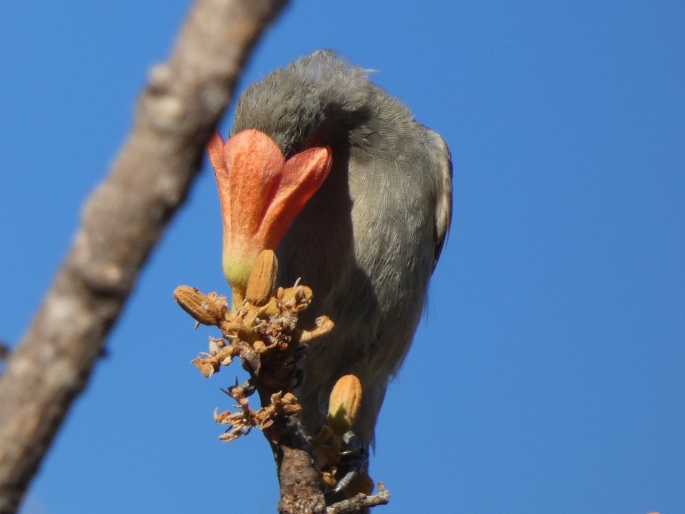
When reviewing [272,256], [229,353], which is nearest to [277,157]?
[272,256]

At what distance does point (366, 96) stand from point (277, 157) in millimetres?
1717

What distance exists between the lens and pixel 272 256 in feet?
11.8

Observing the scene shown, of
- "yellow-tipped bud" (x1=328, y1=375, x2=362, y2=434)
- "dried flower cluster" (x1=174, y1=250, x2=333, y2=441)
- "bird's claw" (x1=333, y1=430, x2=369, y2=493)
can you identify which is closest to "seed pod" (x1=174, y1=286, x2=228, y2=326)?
"dried flower cluster" (x1=174, y1=250, x2=333, y2=441)

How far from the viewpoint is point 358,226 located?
588 centimetres

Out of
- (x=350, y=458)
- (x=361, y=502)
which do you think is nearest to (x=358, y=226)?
(x=350, y=458)

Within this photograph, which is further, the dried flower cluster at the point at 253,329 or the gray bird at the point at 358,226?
the gray bird at the point at 358,226

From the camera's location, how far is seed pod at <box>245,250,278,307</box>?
356 centimetres

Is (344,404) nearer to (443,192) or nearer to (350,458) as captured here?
(350,458)

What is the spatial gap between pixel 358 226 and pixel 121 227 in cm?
427

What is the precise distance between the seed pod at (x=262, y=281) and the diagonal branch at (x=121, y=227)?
1.87 m

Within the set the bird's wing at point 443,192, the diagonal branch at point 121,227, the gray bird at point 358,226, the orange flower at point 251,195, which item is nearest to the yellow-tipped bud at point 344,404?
the orange flower at point 251,195

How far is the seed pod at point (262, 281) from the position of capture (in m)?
3.56

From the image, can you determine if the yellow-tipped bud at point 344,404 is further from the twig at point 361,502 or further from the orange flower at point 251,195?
the orange flower at point 251,195

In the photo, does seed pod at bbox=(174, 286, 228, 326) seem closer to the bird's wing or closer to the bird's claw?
the bird's claw
